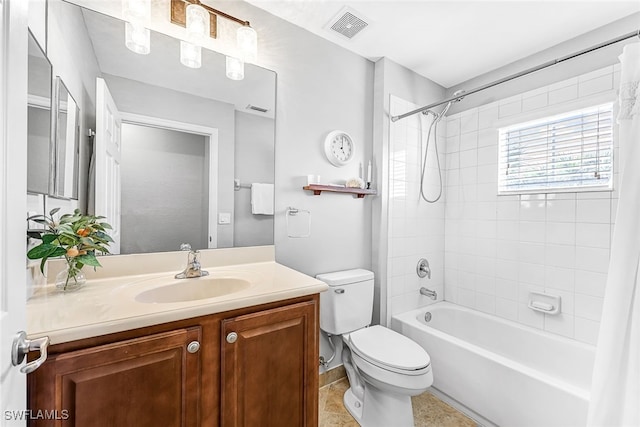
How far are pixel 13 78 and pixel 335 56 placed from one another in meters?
1.78

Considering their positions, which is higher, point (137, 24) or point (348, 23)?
point (348, 23)

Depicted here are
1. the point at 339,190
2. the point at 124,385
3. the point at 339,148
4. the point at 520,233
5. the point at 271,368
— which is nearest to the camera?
the point at 124,385

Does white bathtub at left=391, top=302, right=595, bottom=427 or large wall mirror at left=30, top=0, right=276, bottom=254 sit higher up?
large wall mirror at left=30, top=0, right=276, bottom=254

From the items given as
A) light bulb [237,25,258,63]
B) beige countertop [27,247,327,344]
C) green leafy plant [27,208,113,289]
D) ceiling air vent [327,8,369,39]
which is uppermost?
ceiling air vent [327,8,369,39]

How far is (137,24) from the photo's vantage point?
1.27 meters

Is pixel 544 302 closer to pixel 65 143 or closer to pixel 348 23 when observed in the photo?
pixel 348 23

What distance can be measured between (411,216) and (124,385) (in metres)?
2.04

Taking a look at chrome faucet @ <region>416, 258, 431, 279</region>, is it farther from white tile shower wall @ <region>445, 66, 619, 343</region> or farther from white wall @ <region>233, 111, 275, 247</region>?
white wall @ <region>233, 111, 275, 247</region>

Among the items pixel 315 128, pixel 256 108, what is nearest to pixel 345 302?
pixel 315 128

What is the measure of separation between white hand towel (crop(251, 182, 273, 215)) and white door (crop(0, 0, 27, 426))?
1031 millimetres

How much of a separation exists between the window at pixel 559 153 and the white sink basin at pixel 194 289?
2104 mm

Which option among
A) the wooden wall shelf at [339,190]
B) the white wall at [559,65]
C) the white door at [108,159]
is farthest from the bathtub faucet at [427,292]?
the white door at [108,159]

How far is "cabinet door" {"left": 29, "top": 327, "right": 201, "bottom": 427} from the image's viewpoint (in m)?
0.71

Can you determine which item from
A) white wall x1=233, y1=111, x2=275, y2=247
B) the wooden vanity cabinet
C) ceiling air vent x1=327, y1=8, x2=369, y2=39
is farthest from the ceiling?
the wooden vanity cabinet
